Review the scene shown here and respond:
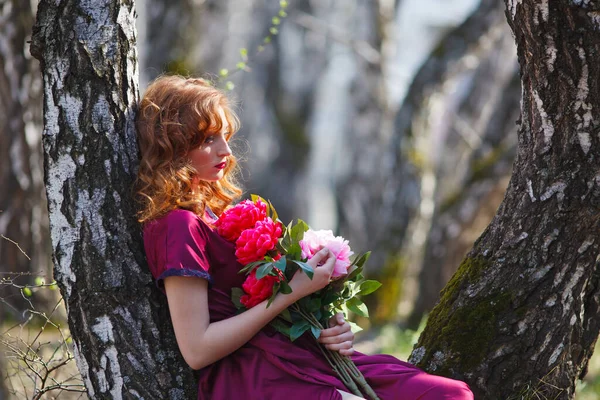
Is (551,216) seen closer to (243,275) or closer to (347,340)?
(347,340)

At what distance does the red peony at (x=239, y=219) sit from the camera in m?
2.57

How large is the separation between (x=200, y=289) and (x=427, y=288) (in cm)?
485

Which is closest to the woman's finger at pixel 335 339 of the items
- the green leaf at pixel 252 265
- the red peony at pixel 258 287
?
the red peony at pixel 258 287

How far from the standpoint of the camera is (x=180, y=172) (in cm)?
256

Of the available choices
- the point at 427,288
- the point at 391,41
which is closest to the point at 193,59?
the point at 427,288

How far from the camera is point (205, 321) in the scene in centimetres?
241

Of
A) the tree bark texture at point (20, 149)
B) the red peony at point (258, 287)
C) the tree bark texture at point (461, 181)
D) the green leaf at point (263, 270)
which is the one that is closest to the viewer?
the green leaf at point (263, 270)

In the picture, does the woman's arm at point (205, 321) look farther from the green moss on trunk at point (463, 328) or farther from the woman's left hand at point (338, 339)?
the green moss on trunk at point (463, 328)

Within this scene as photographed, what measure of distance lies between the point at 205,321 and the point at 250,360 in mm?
212

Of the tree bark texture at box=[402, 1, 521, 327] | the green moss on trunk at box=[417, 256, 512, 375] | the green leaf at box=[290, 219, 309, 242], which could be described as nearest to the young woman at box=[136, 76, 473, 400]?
the green leaf at box=[290, 219, 309, 242]

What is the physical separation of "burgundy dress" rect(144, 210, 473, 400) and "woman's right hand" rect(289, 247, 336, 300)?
20cm

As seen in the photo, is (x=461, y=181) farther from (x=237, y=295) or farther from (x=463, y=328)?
(x=237, y=295)

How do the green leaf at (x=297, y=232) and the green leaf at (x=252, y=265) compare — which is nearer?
the green leaf at (x=252, y=265)

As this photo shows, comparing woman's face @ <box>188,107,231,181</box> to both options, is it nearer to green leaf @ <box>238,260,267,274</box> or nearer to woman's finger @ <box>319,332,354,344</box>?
green leaf @ <box>238,260,267,274</box>
